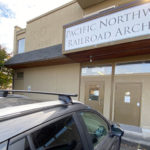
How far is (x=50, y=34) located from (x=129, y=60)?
17.9 ft

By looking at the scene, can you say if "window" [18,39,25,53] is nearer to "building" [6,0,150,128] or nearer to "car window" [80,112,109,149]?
"building" [6,0,150,128]

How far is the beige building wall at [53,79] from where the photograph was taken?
6766 millimetres

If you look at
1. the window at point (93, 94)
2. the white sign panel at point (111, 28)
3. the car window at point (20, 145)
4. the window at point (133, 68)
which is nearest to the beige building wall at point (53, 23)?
the white sign panel at point (111, 28)

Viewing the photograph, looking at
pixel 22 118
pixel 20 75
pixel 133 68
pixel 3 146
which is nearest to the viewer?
pixel 3 146

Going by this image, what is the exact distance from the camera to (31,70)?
895cm

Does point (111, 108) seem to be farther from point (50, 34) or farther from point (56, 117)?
point (50, 34)

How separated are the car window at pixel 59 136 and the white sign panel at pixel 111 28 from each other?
345 cm

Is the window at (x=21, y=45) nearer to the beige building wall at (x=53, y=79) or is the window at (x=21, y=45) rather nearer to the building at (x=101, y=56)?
the building at (x=101, y=56)

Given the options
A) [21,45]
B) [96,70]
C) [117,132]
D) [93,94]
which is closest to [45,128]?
[117,132]

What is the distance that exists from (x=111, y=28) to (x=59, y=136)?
392cm

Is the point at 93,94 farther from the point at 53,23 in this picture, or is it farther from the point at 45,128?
the point at 53,23

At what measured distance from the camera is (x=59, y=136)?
110 cm

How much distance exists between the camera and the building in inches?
147

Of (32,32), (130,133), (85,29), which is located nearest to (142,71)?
(130,133)
